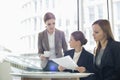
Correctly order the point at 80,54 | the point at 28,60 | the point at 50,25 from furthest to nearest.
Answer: the point at 28,60 → the point at 50,25 → the point at 80,54

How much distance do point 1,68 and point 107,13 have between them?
203 cm

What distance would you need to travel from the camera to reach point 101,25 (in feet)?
7.72

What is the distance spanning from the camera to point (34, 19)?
13.7ft

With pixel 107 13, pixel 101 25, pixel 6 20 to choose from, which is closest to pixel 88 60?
pixel 101 25

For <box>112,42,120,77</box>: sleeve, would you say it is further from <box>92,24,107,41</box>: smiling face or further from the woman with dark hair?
the woman with dark hair

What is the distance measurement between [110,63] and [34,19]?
229 cm

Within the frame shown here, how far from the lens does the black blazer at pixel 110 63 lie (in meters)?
2.17

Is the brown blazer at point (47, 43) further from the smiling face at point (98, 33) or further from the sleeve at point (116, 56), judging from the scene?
the sleeve at point (116, 56)

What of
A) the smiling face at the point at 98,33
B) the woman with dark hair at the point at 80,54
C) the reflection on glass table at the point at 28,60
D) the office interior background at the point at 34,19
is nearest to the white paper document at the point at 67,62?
the woman with dark hair at the point at 80,54

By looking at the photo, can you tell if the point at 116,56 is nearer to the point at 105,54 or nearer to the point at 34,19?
the point at 105,54

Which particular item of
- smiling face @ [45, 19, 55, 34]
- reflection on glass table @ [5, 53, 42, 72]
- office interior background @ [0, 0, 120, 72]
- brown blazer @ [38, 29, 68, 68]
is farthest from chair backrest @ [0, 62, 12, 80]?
smiling face @ [45, 19, 55, 34]

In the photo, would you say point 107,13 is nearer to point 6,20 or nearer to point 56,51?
point 56,51

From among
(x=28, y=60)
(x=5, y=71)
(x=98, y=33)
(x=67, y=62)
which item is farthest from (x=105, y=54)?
(x=5, y=71)

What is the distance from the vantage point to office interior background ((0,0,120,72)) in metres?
3.98
